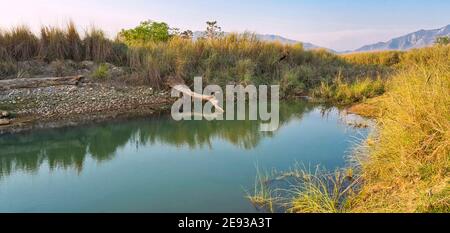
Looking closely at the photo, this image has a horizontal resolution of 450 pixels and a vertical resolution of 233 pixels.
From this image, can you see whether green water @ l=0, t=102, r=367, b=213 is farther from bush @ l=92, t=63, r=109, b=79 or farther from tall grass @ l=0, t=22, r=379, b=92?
tall grass @ l=0, t=22, r=379, b=92

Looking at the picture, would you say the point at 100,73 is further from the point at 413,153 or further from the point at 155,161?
the point at 413,153

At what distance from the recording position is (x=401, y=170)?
129 inches

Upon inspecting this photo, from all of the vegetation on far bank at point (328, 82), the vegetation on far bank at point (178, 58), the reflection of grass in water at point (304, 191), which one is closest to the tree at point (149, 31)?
the vegetation on far bank at point (328, 82)

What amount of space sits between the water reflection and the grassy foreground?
171 cm

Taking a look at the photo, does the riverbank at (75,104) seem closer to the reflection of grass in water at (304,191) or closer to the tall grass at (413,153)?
the reflection of grass in water at (304,191)

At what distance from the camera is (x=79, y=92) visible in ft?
24.9

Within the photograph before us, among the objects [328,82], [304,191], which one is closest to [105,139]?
[304,191]

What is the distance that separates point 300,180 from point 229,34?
8666 mm

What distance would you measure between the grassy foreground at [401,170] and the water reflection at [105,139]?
67.1 inches

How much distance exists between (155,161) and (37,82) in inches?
163

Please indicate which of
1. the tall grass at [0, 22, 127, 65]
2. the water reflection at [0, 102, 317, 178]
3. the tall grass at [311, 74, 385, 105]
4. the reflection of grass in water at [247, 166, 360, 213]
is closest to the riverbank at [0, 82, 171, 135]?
the water reflection at [0, 102, 317, 178]
